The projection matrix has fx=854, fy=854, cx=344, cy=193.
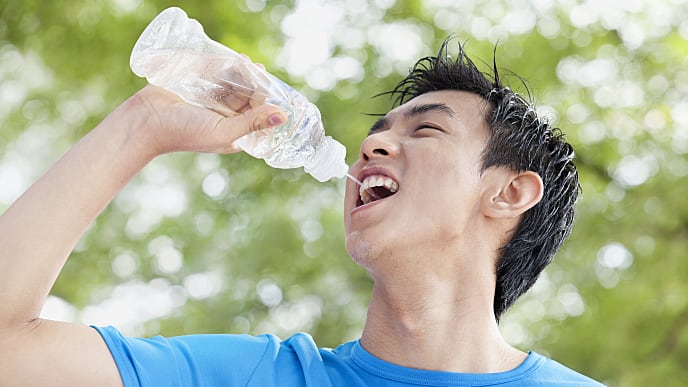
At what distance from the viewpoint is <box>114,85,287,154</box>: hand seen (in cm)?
120

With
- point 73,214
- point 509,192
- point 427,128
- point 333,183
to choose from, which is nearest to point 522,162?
point 509,192

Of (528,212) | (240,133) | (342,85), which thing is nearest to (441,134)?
(528,212)

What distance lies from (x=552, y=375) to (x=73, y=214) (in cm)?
79

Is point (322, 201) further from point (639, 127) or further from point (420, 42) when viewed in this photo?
point (639, 127)

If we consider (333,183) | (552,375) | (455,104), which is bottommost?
(333,183)

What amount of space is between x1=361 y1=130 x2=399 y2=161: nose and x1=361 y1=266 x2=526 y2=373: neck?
21 centimetres

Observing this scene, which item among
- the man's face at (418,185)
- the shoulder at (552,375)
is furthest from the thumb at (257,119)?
the shoulder at (552,375)

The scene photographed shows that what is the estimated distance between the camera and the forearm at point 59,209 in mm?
1074

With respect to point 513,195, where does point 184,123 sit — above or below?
above

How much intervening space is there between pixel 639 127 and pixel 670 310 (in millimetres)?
775

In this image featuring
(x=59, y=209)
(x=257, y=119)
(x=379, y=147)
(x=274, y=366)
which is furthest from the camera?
(x=379, y=147)

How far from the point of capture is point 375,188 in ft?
4.91

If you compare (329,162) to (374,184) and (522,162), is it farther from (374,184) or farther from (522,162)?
(522,162)

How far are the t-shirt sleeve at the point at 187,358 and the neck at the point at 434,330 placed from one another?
0.60ft
